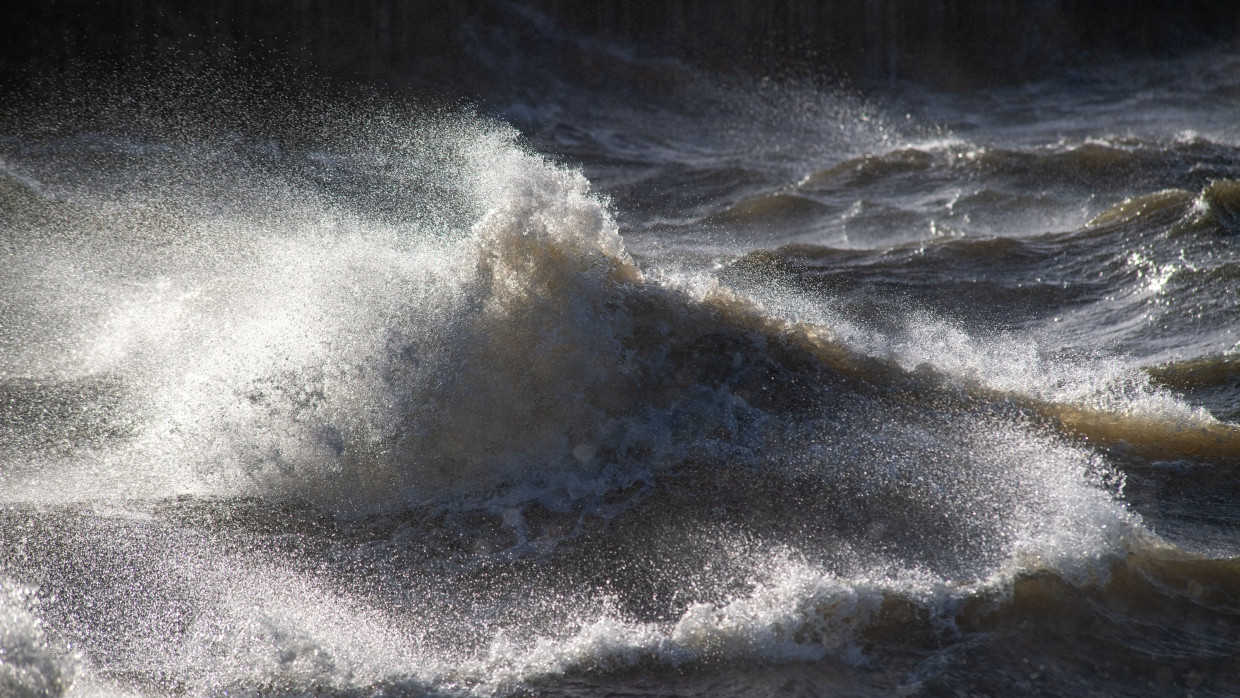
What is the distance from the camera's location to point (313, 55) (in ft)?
36.7

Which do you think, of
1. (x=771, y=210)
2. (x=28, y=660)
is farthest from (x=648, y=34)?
(x=28, y=660)

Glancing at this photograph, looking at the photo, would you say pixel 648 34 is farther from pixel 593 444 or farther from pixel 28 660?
pixel 28 660

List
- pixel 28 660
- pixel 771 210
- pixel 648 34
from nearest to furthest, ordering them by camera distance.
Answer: pixel 28 660, pixel 771 210, pixel 648 34

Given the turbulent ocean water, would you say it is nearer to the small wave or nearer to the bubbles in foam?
the bubbles in foam

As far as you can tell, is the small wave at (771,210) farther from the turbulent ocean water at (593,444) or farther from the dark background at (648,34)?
the dark background at (648,34)

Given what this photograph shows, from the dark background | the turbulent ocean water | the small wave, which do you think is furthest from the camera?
the dark background

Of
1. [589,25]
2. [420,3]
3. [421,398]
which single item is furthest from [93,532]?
[589,25]

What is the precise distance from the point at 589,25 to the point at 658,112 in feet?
7.56

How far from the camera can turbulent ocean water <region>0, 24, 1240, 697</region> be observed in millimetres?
3277

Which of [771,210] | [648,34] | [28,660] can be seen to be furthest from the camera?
[648,34]

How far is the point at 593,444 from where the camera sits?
4.61 m

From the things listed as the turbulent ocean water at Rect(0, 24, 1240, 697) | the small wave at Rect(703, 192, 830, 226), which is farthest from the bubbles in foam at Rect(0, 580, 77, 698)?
the small wave at Rect(703, 192, 830, 226)

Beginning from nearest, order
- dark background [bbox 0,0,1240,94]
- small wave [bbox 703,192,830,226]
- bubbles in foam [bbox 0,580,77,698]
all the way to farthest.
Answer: bubbles in foam [bbox 0,580,77,698] → small wave [bbox 703,192,830,226] → dark background [bbox 0,0,1240,94]

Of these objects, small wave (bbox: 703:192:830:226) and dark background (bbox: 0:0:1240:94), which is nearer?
small wave (bbox: 703:192:830:226)
